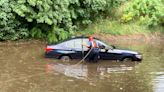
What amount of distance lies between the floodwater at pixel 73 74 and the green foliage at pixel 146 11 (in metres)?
7.26

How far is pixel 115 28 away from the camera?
30406mm

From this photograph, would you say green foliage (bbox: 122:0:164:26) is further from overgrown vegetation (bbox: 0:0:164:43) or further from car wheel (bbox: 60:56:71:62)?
car wheel (bbox: 60:56:71:62)

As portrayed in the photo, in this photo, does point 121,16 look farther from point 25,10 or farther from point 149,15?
point 25,10

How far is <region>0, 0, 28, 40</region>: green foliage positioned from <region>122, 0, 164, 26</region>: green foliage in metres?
8.68

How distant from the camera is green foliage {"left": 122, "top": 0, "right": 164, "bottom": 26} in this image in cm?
3095

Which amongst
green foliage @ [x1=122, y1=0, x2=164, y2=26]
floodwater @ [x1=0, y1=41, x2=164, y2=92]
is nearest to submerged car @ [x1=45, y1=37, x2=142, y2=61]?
floodwater @ [x1=0, y1=41, x2=164, y2=92]

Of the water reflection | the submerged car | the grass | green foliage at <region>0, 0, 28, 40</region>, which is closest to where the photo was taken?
the water reflection

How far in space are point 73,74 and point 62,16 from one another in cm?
843

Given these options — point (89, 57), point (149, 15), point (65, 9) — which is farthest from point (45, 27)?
point (149, 15)

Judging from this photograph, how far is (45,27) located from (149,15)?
8988 mm

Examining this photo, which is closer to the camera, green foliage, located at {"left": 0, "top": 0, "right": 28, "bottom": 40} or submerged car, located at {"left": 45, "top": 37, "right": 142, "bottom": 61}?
submerged car, located at {"left": 45, "top": 37, "right": 142, "bottom": 61}

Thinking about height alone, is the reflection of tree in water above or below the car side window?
below

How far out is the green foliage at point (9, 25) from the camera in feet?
82.7

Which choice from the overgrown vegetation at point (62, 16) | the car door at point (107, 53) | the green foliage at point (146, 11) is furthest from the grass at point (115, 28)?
the car door at point (107, 53)
